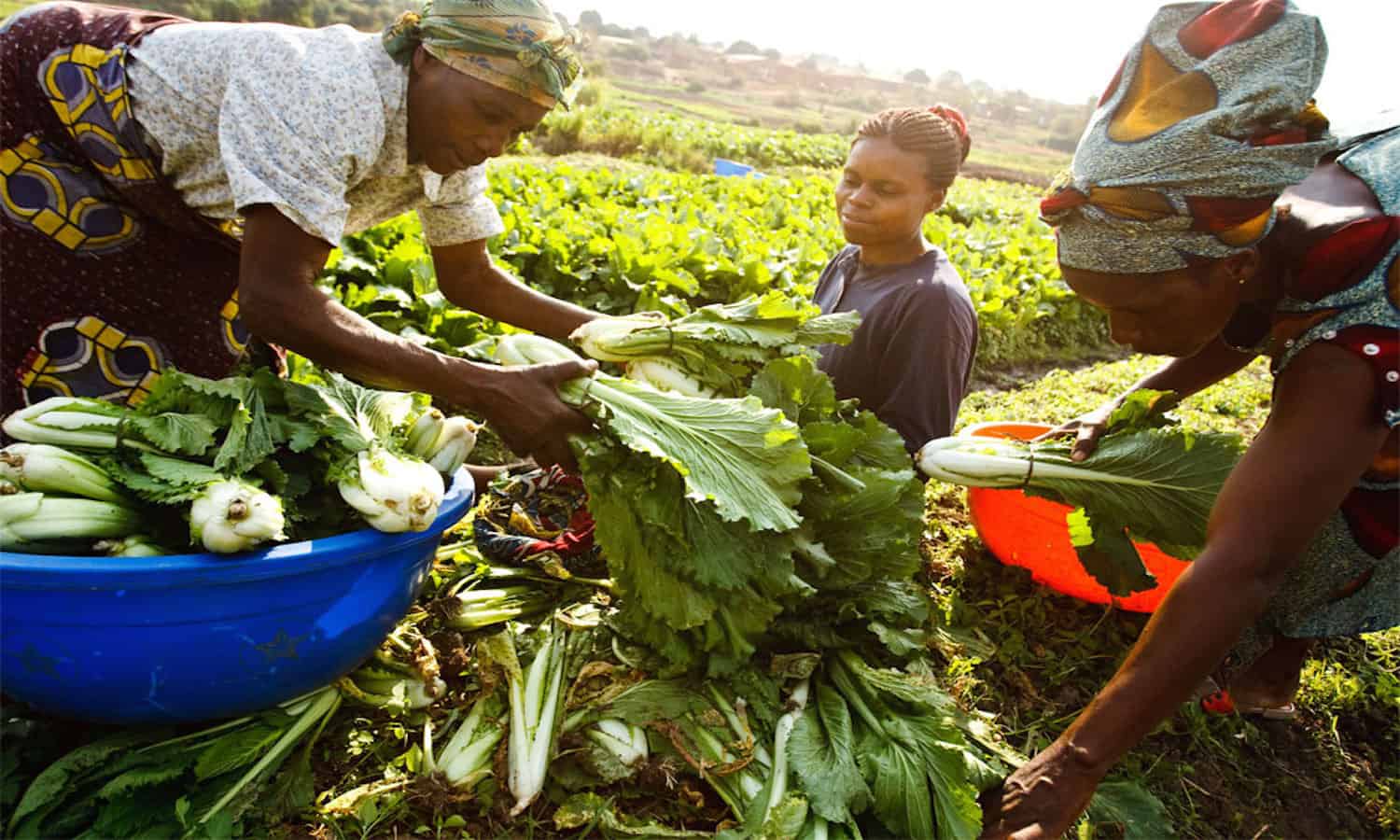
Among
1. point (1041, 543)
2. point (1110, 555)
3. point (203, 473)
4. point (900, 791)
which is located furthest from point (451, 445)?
point (1041, 543)

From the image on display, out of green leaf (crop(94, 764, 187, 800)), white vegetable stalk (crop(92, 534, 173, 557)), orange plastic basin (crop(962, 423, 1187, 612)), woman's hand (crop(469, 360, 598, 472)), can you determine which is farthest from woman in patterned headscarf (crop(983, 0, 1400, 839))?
white vegetable stalk (crop(92, 534, 173, 557))

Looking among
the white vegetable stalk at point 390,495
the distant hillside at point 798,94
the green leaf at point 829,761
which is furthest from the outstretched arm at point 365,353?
the distant hillside at point 798,94

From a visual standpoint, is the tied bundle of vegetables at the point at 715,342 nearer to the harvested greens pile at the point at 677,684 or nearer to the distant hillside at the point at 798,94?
the harvested greens pile at the point at 677,684

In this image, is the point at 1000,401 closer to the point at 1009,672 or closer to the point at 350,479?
the point at 1009,672

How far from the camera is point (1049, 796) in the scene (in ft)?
6.24

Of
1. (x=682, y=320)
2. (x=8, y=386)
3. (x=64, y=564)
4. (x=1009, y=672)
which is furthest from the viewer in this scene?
(x=1009, y=672)

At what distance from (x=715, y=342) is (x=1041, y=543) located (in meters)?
1.50

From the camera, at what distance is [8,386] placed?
7.97 ft

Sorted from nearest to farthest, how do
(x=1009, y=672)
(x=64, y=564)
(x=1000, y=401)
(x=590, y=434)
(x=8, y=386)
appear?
1. (x=64, y=564)
2. (x=590, y=434)
3. (x=8, y=386)
4. (x=1009, y=672)
5. (x=1000, y=401)

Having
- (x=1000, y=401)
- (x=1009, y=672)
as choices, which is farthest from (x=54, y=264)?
(x=1000, y=401)

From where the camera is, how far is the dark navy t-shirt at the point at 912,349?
318 cm

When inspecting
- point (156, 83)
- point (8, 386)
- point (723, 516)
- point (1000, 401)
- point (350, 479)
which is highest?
point (156, 83)

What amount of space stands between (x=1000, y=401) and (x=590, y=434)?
14.3 ft

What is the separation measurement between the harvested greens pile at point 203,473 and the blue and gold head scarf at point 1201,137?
176cm
